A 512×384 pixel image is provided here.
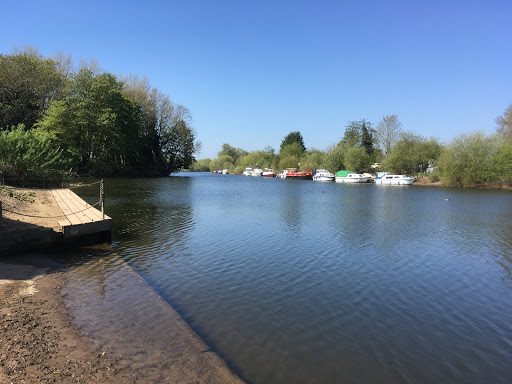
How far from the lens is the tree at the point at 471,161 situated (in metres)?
46.2

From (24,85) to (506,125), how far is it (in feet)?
245

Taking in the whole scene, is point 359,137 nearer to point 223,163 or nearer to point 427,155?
point 427,155

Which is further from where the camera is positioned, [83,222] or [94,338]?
[83,222]

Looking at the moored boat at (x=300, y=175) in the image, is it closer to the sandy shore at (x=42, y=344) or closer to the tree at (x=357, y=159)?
the tree at (x=357, y=159)

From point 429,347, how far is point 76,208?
489 inches

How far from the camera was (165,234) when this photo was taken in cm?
1224

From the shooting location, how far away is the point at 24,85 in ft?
134

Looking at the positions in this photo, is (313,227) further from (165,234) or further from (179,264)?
(179,264)

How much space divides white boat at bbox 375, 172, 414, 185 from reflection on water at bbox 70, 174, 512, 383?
4406 cm

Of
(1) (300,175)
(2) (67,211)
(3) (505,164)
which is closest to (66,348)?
(2) (67,211)

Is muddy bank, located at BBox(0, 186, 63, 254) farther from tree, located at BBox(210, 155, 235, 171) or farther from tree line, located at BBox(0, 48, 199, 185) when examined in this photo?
tree, located at BBox(210, 155, 235, 171)

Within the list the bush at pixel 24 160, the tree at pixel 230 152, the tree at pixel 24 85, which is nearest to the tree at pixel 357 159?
the tree at pixel 24 85

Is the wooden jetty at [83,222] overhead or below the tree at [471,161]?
below

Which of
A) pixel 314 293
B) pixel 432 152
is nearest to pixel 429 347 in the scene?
pixel 314 293
